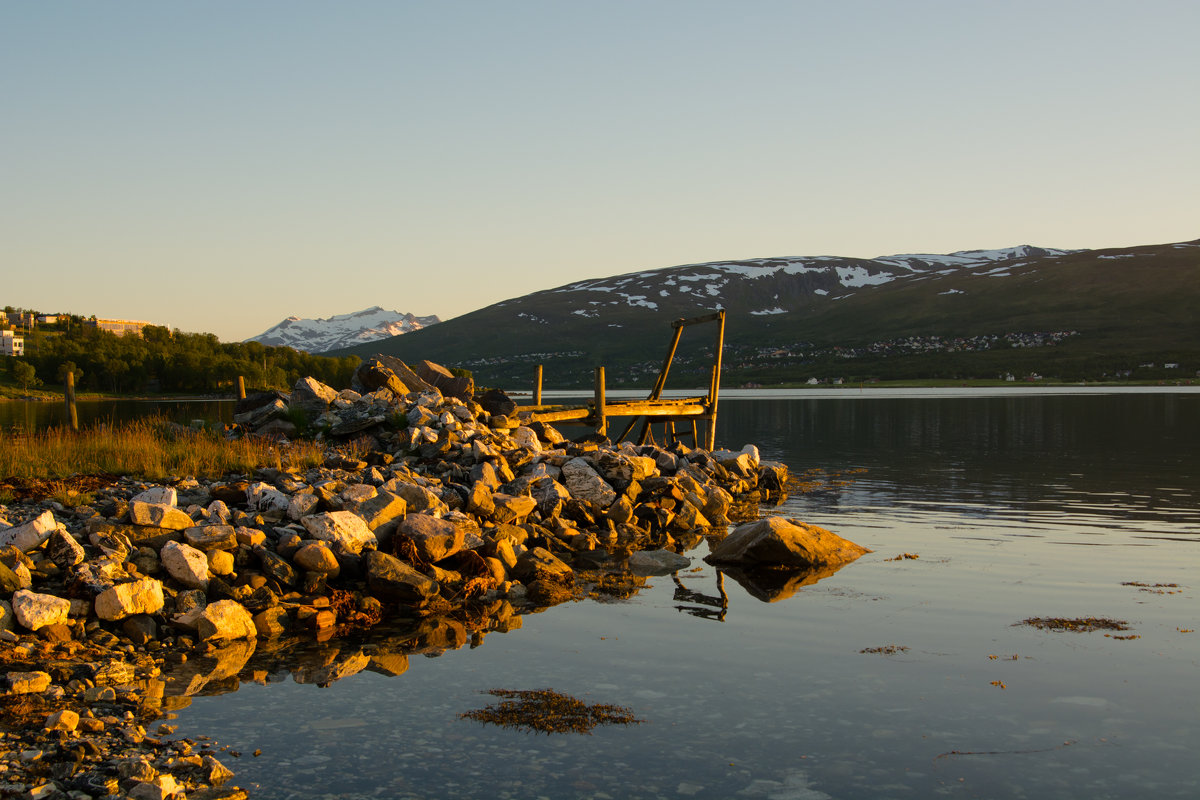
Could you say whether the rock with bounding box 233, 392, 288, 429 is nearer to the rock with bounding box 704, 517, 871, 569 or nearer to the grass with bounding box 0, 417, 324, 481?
the grass with bounding box 0, 417, 324, 481

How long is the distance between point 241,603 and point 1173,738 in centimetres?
1119

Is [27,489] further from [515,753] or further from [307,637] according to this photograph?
[515,753]

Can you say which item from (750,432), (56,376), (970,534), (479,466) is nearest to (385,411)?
(479,466)

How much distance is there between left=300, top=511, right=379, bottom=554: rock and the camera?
14883mm

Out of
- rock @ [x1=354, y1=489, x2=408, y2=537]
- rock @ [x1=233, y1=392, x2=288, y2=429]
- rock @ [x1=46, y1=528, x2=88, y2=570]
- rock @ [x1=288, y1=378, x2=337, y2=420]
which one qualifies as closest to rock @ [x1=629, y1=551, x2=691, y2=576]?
rock @ [x1=354, y1=489, x2=408, y2=537]

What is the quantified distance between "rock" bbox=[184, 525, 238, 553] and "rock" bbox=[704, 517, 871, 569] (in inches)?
361

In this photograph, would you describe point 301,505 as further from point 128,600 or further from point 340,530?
point 128,600

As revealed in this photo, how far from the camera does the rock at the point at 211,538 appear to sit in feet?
45.1

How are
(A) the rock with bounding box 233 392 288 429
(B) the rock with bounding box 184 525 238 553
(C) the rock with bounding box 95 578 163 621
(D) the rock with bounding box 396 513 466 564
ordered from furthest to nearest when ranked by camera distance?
(A) the rock with bounding box 233 392 288 429
(D) the rock with bounding box 396 513 466 564
(B) the rock with bounding box 184 525 238 553
(C) the rock with bounding box 95 578 163 621

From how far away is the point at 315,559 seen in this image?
14234mm

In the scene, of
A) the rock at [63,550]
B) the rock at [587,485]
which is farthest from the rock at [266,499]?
the rock at [587,485]

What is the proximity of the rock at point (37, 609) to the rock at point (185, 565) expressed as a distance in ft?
5.47

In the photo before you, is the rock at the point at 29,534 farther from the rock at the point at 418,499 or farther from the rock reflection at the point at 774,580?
the rock reflection at the point at 774,580

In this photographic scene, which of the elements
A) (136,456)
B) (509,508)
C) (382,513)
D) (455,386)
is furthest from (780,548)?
(455,386)
